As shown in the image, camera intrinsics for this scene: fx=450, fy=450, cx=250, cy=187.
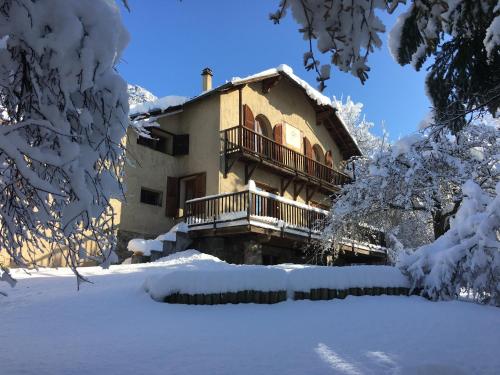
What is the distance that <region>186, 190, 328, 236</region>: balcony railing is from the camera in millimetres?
14000

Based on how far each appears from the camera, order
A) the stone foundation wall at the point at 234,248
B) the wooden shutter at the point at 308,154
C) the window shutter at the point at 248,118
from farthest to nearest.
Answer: the wooden shutter at the point at 308,154 < the window shutter at the point at 248,118 < the stone foundation wall at the point at 234,248

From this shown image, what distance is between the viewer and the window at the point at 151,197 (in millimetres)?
16609

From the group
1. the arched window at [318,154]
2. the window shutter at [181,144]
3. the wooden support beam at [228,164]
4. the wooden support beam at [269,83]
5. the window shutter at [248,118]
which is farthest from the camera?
the arched window at [318,154]

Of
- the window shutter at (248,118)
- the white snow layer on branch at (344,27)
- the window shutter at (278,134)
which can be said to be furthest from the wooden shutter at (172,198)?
the white snow layer on branch at (344,27)

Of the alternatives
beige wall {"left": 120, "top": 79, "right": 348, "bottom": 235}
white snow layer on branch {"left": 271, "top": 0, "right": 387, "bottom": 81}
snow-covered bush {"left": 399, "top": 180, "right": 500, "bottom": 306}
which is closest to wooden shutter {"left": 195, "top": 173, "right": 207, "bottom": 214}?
beige wall {"left": 120, "top": 79, "right": 348, "bottom": 235}

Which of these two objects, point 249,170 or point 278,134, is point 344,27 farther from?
point 278,134

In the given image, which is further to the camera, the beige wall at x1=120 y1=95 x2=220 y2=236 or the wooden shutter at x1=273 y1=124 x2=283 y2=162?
the wooden shutter at x1=273 y1=124 x2=283 y2=162

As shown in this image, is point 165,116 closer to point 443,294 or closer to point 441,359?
point 443,294

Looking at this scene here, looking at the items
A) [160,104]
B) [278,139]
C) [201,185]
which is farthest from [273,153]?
[160,104]

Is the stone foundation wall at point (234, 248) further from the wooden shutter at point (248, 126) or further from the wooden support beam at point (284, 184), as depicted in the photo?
the wooden support beam at point (284, 184)

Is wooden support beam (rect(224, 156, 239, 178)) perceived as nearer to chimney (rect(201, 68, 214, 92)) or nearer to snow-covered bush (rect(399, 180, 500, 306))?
chimney (rect(201, 68, 214, 92))

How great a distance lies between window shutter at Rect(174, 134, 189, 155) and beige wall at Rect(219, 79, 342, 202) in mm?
1739

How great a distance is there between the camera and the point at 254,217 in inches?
541

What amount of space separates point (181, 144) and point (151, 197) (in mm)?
2426
